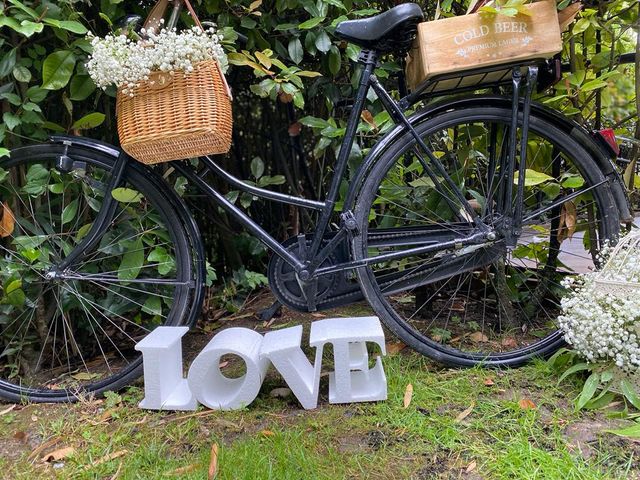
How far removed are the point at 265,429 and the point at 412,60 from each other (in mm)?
1442

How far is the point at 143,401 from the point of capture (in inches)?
71.9

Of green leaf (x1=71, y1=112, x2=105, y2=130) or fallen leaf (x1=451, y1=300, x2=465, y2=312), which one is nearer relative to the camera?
green leaf (x1=71, y1=112, x2=105, y2=130)

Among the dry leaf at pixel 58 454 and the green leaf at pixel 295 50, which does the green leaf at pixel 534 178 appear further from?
the dry leaf at pixel 58 454

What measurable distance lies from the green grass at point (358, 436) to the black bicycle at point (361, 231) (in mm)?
160

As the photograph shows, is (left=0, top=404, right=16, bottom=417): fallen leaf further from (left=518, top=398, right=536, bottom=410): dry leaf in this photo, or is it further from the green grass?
(left=518, top=398, right=536, bottom=410): dry leaf

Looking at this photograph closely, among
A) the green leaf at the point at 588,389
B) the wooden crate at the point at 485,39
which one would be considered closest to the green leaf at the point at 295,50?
the wooden crate at the point at 485,39

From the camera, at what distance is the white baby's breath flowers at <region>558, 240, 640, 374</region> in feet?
5.35

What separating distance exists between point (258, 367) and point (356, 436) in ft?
1.33

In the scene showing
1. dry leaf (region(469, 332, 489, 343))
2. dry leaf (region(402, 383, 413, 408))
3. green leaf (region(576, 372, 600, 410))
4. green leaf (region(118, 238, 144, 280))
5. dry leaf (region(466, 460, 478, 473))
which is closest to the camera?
dry leaf (region(466, 460, 478, 473))

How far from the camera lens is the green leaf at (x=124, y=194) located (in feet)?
6.29

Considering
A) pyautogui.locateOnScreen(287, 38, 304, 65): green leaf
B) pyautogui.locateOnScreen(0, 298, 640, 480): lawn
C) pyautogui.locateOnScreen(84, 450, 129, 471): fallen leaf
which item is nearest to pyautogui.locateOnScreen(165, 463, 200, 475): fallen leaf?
pyautogui.locateOnScreen(0, 298, 640, 480): lawn

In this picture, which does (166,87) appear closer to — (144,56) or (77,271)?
(144,56)

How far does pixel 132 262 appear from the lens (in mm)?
2102

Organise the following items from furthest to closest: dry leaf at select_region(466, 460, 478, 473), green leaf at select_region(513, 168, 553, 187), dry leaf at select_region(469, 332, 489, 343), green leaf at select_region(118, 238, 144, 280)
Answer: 1. dry leaf at select_region(469, 332, 489, 343)
2. green leaf at select_region(118, 238, 144, 280)
3. green leaf at select_region(513, 168, 553, 187)
4. dry leaf at select_region(466, 460, 478, 473)
